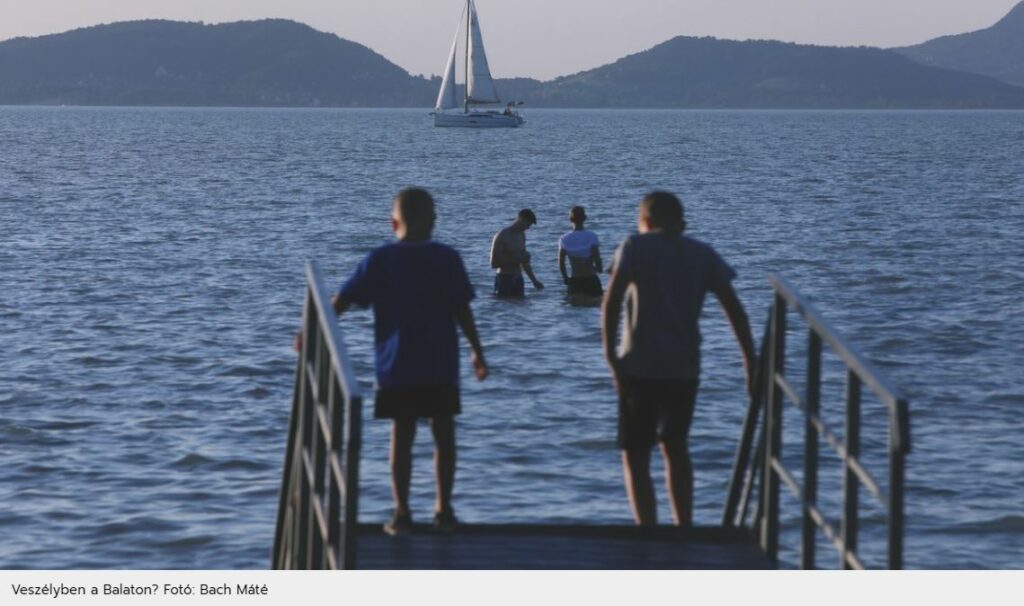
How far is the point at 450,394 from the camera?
7.67 meters

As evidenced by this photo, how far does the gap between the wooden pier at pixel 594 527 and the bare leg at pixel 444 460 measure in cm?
15

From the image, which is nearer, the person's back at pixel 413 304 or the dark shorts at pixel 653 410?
the person's back at pixel 413 304

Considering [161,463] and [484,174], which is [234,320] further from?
[484,174]

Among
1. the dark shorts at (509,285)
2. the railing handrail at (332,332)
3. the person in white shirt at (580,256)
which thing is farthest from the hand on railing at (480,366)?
the dark shorts at (509,285)

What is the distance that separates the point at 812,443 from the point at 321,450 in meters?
1.98

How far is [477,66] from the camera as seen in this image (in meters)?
135

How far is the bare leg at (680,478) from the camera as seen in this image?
8.01 metres

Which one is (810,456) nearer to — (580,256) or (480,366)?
(480,366)

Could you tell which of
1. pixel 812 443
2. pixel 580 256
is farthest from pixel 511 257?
pixel 812 443

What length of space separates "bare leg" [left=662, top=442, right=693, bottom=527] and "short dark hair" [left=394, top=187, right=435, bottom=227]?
4.87 feet

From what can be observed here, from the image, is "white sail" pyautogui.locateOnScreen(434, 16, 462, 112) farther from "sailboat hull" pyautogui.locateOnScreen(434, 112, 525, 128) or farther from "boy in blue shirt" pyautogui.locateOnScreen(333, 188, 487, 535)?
"boy in blue shirt" pyautogui.locateOnScreen(333, 188, 487, 535)

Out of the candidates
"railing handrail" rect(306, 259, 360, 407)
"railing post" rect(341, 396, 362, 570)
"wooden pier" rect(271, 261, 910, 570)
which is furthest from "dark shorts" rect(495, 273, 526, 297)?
"railing post" rect(341, 396, 362, 570)

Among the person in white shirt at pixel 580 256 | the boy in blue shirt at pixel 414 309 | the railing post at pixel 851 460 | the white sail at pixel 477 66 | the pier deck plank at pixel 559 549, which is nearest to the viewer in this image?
the railing post at pixel 851 460

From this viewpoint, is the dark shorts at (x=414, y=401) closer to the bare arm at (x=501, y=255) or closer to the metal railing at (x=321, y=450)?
the metal railing at (x=321, y=450)
